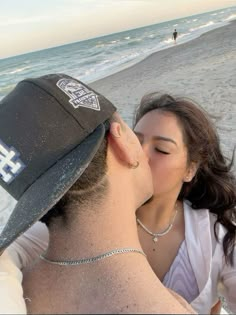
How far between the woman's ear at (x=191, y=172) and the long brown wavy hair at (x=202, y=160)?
0.09ft

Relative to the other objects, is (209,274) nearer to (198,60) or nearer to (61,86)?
(61,86)

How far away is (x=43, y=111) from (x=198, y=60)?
51.9ft

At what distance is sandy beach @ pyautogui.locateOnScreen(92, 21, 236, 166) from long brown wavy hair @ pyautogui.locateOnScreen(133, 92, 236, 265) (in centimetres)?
317

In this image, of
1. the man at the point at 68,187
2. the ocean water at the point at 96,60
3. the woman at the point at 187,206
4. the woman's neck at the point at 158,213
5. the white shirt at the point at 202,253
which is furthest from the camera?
the ocean water at the point at 96,60

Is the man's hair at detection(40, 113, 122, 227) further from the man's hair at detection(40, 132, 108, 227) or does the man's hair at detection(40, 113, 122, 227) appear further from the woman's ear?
the woman's ear

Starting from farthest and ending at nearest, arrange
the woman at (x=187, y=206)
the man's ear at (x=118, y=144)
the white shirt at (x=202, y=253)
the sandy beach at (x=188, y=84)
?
1. the sandy beach at (x=188, y=84)
2. the woman at (x=187, y=206)
3. the white shirt at (x=202, y=253)
4. the man's ear at (x=118, y=144)

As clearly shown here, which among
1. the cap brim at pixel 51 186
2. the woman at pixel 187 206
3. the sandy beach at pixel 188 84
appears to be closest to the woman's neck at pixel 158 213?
the woman at pixel 187 206

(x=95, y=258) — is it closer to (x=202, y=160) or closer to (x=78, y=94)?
(x=78, y=94)

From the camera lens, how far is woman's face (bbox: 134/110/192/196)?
1.82 m

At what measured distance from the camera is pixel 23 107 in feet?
3.36

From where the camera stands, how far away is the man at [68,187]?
951mm

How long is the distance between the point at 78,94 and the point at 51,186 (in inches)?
10.8

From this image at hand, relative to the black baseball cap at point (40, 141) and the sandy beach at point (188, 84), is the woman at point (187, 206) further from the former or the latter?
the sandy beach at point (188, 84)

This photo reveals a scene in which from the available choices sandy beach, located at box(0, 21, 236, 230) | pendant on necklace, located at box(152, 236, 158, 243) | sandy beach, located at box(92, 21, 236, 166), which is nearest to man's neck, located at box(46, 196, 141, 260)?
pendant on necklace, located at box(152, 236, 158, 243)
